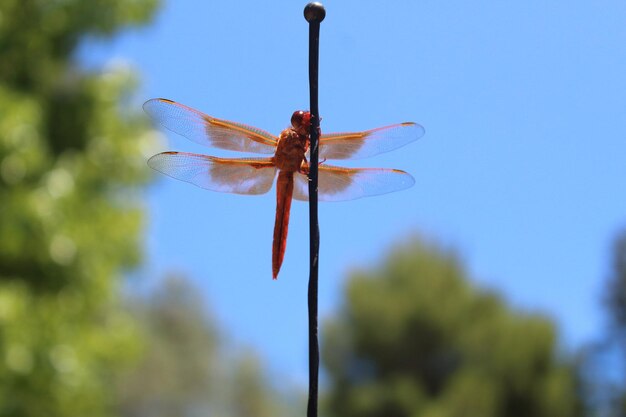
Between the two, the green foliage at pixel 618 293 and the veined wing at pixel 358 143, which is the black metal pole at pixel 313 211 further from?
the green foliage at pixel 618 293

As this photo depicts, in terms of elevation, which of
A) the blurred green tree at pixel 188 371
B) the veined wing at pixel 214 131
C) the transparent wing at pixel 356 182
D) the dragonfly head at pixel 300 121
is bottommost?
the blurred green tree at pixel 188 371

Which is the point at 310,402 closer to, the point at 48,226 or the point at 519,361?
the point at 48,226

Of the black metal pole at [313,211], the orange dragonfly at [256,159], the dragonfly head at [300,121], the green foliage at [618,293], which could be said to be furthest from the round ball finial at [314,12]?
the green foliage at [618,293]

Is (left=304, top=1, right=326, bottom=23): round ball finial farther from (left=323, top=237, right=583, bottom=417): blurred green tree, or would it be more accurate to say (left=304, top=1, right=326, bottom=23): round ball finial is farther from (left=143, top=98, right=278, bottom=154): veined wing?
(left=323, top=237, right=583, bottom=417): blurred green tree

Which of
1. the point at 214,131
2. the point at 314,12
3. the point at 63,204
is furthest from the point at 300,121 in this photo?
the point at 63,204

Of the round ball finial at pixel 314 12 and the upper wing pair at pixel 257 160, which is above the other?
the upper wing pair at pixel 257 160

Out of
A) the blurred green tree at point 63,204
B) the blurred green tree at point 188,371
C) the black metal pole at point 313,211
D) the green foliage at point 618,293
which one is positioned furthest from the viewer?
the blurred green tree at point 188,371

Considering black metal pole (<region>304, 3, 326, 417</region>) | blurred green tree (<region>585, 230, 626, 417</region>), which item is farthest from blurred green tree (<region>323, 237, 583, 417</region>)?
black metal pole (<region>304, 3, 326, 417</region>)
